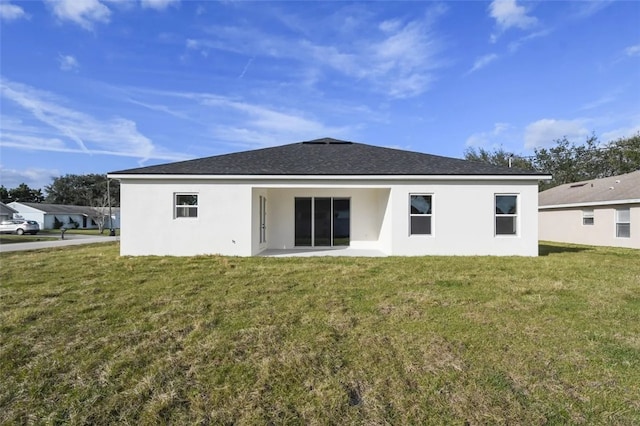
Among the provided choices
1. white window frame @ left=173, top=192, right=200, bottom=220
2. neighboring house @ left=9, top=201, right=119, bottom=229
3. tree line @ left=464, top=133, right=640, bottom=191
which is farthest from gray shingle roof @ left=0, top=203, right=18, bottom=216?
tree line @ left=464, top=133, right=640, bottom=191

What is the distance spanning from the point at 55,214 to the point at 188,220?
4771 cm

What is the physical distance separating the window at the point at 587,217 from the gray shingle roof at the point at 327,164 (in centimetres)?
1088

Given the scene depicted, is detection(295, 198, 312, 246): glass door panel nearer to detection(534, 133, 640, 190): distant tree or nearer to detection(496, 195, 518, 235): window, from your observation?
detection(496, 195, 518, 235): window

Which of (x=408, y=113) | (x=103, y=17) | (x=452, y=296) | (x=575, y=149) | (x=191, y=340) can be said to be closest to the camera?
(x=191, y=340)

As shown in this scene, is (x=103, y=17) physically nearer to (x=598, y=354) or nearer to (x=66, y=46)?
(x=66, y=46)

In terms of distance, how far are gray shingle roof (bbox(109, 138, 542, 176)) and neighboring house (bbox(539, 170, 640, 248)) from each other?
9.15 meters

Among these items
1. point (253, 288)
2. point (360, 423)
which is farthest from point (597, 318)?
point (253, 288)

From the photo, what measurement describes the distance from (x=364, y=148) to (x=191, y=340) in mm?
12364

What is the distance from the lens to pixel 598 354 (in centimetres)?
402

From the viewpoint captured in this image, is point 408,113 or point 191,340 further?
point 408,113

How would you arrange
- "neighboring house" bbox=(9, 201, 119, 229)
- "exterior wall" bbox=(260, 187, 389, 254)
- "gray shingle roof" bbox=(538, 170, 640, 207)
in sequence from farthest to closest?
"neighboring house" bbox=(9, 201, 119, 229) < "gray shingle roof" bbox=(538, 170, 640, 207) < "exterior wall" bbox=(260, 187, 389, 254)

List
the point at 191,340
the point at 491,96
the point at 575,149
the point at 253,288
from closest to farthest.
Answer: the point at 191,340 < the point at 253,288 < the point at 491,96 < the point at 575,149

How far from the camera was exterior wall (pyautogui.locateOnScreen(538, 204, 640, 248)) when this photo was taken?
16.5 metres

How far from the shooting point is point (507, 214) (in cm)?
1182
